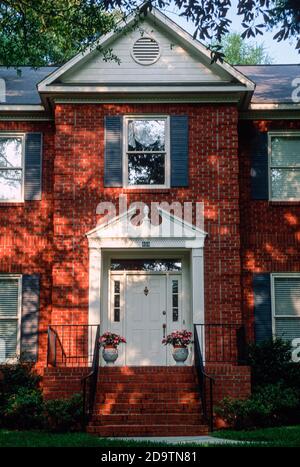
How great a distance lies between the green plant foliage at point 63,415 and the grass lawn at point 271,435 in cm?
255

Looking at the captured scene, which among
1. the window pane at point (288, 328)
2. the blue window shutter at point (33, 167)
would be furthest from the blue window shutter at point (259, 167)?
the blue window shutter at point (33, 167)

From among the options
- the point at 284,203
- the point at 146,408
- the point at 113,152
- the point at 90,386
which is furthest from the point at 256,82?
the point at 90,386

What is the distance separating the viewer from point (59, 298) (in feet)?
51.7

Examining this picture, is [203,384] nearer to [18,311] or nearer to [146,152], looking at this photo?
[18,311]

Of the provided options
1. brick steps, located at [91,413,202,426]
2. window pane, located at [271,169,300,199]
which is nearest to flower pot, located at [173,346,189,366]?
brick steps, located at [91,413,202,426]

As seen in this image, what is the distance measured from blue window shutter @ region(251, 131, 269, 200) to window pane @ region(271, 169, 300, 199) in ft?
0.72

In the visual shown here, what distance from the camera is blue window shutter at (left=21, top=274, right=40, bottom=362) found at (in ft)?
54.0

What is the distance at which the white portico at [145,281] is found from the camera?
16.0 metres

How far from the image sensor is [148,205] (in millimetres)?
16328

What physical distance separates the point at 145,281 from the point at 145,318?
827 mm

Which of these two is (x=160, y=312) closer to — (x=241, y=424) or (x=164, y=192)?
(x=164, y=192)

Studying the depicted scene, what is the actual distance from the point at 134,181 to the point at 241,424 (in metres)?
5.80

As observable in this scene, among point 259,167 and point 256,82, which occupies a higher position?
point 256,82
